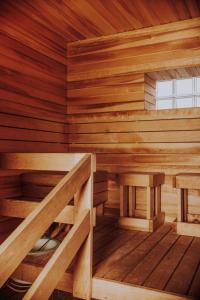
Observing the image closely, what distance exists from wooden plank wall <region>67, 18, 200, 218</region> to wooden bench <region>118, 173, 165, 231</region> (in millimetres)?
298

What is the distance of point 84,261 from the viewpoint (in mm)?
2939

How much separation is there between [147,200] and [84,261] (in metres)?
1.98

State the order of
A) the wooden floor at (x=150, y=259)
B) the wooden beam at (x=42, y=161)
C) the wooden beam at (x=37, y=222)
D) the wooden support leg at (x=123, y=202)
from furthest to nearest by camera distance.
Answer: the wooden support leg at (x=123, y=202) → the wooden beam at (x=42, y=161) → the wooden floor at (x=150, y=259) → the wooden beam at (x=37, y=222)

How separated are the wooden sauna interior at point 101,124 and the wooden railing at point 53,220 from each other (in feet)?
0.06

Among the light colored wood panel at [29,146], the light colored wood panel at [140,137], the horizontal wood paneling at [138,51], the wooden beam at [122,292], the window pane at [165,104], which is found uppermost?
the horizontal wood paneling at [138,51]

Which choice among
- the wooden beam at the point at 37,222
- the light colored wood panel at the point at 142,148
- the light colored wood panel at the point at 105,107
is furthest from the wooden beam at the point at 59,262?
the light colored wood panel at the point at 105,107

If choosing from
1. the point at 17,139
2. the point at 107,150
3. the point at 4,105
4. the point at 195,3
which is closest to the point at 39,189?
the point at 17,139

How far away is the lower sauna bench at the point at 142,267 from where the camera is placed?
2775 millimetres

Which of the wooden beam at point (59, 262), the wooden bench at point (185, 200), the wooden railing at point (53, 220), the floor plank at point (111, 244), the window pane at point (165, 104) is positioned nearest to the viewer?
the wooden railing at point (53, 220)

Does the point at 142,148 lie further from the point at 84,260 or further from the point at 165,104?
the point at 84,260

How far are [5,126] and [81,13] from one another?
2.16 m

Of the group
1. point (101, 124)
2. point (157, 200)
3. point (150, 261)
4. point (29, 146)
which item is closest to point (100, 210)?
point (157, 200)

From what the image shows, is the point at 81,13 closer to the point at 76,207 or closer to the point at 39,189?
the point at 39,189

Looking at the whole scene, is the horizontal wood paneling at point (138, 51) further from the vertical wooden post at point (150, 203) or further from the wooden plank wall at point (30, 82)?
the vertical wooden post at point (150, 203)
